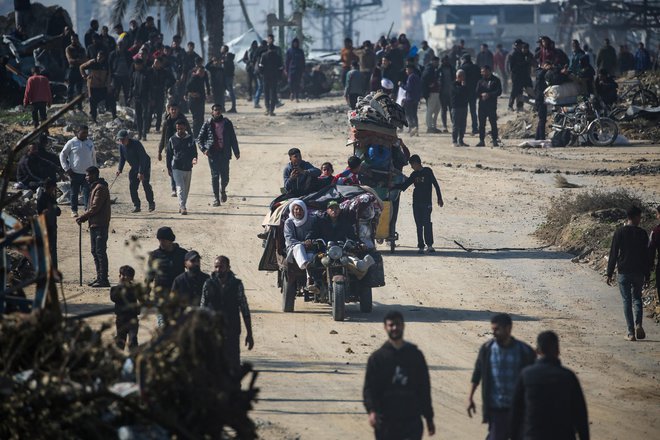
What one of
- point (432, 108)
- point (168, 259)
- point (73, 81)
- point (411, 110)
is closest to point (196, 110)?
point (73, 81)

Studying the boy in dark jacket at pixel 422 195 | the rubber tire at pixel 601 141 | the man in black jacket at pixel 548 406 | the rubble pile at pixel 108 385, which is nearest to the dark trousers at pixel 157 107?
the rubber tire at pixel 601 141

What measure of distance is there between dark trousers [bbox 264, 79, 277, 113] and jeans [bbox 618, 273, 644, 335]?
22205mm

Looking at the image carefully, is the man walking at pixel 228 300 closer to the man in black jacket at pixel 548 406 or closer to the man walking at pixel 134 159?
the man in black jacket at pixel 548 406

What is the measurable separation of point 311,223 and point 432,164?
41.3ft

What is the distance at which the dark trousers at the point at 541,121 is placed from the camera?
1168 inches

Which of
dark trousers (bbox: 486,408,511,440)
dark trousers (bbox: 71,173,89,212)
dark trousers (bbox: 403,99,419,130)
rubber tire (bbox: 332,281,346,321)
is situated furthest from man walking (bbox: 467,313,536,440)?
dark trousers (bbox: 403,99,419,130)

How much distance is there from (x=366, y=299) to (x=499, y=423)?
245 inches

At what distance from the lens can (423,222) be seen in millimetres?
19562

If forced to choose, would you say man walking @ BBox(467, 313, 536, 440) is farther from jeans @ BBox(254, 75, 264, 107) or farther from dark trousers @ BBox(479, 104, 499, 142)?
jeans @ BBox(254, 75, 264, 107)

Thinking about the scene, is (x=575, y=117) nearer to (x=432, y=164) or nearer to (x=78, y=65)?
(x=432, y=164)

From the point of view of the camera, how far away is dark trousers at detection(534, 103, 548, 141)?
29.7 meters

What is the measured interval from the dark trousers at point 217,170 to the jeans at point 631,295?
33.4 ft

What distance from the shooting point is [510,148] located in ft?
99.2

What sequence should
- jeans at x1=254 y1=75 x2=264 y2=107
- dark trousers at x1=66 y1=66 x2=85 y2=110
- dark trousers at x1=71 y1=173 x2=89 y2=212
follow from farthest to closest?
1. jeans at x1=254 y1=75 x2=264 y2=107
2. dark trousers at x1=66 y1=66 x2=85 y2=110
3. dark trousers at x1=71 y1=173 x2=89 y2=212
